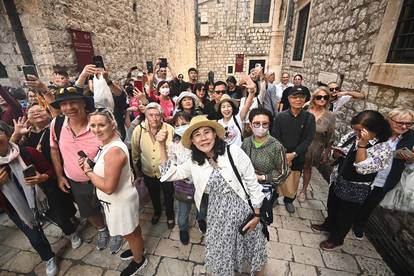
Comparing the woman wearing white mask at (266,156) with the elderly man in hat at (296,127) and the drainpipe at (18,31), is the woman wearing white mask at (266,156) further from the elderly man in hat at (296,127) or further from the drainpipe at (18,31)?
the drainpipe at (18,31)

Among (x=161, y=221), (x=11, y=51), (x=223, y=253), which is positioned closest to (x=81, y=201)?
(x=161, y=221)

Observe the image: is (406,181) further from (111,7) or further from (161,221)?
(111,7)

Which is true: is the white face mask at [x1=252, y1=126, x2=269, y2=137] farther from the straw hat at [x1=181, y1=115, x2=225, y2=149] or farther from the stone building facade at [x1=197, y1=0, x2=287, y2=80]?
the stone building facade at [x1=197, y1=0, x2=287, y2=80]

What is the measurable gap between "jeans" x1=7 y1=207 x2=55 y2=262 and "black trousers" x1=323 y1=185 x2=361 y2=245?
3726 millimetres

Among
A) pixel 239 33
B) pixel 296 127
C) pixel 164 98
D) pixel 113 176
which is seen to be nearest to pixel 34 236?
pixel 113 176

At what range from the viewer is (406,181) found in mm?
2152

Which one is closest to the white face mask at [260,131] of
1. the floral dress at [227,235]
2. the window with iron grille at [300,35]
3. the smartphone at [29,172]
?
the floral dress at [227,235]

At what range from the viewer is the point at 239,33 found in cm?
1485

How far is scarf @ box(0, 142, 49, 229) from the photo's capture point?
191cm

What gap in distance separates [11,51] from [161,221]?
5.38m

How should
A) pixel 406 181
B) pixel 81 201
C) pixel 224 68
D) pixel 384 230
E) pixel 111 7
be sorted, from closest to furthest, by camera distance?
pixel 406 181
pixel 81 201
pixel 384 230
pixel 111 7
pixel 224 68

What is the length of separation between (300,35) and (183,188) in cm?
818

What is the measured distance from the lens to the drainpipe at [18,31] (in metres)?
4.18

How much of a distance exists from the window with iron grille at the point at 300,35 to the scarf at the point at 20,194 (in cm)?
853
